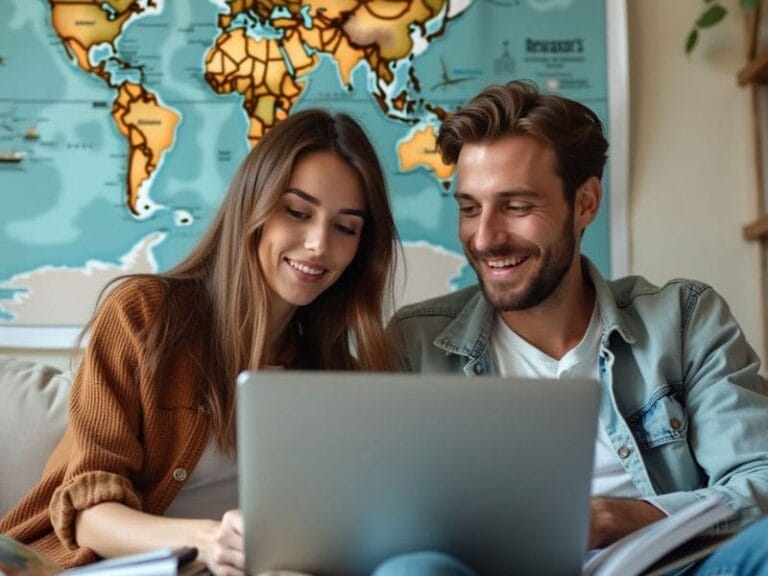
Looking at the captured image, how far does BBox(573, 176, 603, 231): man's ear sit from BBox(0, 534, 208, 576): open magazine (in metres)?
0.90

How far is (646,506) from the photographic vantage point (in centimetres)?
122

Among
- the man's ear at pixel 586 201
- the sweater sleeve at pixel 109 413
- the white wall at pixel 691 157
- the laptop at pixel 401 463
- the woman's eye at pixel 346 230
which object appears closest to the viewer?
the laptop at pixel 401 463

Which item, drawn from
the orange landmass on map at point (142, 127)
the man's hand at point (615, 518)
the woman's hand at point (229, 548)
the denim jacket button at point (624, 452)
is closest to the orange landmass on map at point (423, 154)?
the orange landmass on map at point (142, 127)

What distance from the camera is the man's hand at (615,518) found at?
1142 mm

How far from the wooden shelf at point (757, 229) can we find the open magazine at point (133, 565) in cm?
130

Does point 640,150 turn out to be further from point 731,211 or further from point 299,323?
point 299,323

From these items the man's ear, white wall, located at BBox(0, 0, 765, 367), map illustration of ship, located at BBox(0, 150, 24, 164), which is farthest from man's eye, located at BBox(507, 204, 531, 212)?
map illustration of ship, located at BBox(0, 150, 24, 164)

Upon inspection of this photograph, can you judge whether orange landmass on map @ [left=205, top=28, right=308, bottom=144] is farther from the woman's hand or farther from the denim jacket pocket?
the woman's hand

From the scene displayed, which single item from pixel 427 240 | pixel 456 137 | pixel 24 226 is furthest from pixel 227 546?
pixel 24 226

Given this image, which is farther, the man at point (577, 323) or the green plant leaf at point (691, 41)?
the green plant leaf at point (691, 41)

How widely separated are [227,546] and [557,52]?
4.25 feet

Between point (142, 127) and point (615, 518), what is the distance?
4.04 feet

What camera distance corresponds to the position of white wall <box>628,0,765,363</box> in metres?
1.85

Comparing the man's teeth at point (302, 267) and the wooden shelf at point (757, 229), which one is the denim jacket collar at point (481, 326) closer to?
the man's teeth at point (302, 267)
